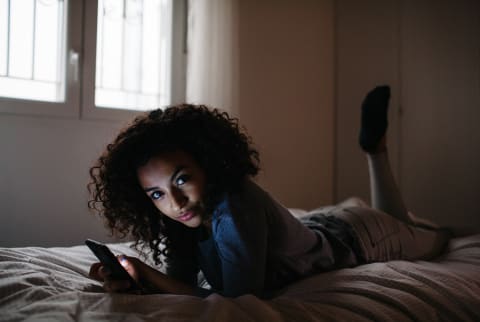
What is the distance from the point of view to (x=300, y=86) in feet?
8.90

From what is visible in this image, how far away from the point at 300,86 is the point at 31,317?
2.28 m

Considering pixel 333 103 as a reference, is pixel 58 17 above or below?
above

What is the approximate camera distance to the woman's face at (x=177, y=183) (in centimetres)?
91

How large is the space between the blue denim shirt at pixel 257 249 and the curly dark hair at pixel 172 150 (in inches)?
2.0

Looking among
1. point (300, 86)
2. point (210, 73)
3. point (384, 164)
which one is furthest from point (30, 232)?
point (300, 86)

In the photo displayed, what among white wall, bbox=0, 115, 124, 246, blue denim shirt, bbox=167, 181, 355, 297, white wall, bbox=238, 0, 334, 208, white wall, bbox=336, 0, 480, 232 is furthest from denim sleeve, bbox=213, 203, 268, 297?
white wall, bbox=336, 0, 480, 232

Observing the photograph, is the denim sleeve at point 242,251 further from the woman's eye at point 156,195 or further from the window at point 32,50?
the window at point 32,50

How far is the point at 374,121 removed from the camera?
1635mm

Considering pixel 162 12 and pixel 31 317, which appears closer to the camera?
pixel 31 317

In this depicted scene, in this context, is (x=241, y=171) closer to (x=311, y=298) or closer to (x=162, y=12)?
(x=311, y=298)

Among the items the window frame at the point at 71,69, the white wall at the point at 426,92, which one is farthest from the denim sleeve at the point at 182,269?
the white wall at the point at 426,92

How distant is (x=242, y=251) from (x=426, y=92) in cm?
192

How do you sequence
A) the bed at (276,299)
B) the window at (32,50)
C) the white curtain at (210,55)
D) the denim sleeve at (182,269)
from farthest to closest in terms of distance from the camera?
1. the white curtain at (210,55)
2. the window at (32,50)
3. the denim sleeve at (182,269)
4. the bed at (276,299)

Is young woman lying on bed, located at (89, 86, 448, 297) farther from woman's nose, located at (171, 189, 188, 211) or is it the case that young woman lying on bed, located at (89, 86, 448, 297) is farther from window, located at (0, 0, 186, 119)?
window, located at (0, 0, 186, 119)
